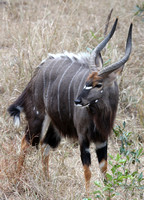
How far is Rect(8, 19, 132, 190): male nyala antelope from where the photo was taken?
9.65 feet

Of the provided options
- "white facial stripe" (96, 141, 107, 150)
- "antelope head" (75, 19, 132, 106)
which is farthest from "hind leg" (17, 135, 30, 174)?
"antelope head" (75, 19, 132, 106)

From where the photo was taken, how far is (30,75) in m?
4.51

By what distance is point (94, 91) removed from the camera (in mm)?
2902

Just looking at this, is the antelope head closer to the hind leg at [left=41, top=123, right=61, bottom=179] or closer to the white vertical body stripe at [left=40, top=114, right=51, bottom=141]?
the white vertical body stripe at [left=40, top=114, right=51, bottom=141]

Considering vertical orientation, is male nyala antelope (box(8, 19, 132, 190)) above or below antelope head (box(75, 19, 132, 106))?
below

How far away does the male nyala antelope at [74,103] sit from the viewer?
9.65 ft

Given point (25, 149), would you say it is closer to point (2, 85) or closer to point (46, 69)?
point (46, 69)

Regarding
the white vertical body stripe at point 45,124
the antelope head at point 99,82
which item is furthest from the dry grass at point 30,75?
the antelope head at point 99,82

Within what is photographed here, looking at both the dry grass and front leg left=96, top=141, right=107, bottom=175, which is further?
front leg left=96, top=141, right=107, bottom=175

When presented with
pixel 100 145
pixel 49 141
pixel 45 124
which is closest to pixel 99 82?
pixel 100 145

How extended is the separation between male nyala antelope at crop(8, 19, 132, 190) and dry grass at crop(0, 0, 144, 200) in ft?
0.44

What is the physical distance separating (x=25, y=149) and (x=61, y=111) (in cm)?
45

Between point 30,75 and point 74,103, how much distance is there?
1.53m

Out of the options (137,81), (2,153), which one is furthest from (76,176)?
(137,81)
